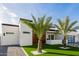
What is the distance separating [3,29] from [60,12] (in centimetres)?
146

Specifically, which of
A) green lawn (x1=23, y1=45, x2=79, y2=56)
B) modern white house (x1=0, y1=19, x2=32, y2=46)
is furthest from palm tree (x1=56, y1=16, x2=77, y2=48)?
modern white house (x1=0, y1=19, x2=32, y2=46)

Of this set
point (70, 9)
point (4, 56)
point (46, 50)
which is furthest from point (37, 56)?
point (70, 9)

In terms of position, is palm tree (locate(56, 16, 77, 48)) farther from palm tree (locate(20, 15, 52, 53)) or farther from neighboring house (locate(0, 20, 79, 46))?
palm tree (locate(20, 15, 52, 53))

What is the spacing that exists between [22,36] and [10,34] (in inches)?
12.0

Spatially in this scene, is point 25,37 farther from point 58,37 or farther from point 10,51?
point 58,37

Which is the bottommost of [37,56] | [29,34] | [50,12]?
[37,56]

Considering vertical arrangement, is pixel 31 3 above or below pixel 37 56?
above

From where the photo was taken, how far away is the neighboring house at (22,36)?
863cm

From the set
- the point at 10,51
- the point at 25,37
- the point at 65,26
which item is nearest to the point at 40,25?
the point at 25,37

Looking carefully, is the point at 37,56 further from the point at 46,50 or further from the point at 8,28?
the point at 8,28

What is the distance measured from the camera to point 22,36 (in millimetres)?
8742

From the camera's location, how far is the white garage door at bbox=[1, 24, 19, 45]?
28.3ft

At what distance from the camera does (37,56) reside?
28.4 ft

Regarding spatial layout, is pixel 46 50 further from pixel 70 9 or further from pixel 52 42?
pixel 70 9
